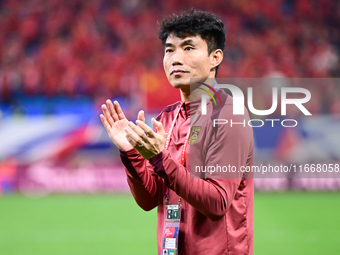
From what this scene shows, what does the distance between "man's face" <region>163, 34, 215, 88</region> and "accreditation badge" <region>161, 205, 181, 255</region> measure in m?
0.59

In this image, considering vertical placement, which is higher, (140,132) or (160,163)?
(140,132)

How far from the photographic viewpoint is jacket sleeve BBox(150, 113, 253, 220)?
1.59m

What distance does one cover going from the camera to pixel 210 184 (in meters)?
1.62

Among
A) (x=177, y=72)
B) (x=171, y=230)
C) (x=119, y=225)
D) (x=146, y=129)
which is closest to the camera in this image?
(x=146, y=129)

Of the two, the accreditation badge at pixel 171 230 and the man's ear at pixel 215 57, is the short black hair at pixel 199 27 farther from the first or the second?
the accreditation badge at pixel 171 230

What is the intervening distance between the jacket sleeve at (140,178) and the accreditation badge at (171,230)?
152mm

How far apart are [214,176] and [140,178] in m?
0.40

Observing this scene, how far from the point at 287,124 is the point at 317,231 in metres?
3.07

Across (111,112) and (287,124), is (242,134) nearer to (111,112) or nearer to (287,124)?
(111,112)

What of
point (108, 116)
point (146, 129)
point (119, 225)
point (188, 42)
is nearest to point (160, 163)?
point (146, 129)

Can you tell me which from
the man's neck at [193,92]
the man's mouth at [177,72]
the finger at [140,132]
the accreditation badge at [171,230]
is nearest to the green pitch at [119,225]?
the accreditation badge at [171,230]

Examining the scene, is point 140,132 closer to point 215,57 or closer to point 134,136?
point 134,136

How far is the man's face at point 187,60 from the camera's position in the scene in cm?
187

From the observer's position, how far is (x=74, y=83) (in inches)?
415
